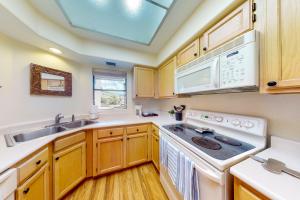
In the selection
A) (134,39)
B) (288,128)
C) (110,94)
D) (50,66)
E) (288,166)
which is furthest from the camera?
(110,94)

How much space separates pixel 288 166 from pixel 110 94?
2806 mm

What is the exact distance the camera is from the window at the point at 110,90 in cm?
266

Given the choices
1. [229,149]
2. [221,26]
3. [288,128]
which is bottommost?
[229,149]

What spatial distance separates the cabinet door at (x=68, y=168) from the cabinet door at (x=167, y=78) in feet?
5.43

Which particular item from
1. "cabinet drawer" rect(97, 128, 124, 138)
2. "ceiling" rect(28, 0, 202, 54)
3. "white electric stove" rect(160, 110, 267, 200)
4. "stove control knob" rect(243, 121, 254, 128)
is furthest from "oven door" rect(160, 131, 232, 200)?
"ceiling" rect(28, 0, 202, 54)

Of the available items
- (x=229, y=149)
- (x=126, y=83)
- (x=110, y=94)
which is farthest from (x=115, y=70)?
(x=229, y=149)

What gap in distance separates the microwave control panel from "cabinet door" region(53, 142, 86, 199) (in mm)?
1925

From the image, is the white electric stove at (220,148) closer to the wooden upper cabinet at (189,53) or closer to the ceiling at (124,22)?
the wooden upper cabinet at (189,53)

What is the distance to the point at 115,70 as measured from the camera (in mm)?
2803

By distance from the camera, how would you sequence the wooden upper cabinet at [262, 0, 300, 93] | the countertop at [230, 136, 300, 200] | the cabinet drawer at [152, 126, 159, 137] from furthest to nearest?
the cabinet drawer at [152, 126, 159, 137] → the wooden upper cabinet at [262, 0, 300, 93] → the countertop at [230, 136, 300, 200]

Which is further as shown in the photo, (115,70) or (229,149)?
(115,70)

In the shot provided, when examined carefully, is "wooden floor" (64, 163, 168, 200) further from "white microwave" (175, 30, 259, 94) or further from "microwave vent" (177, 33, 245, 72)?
Result: "microwave vent" (177, 33, 245, 72)

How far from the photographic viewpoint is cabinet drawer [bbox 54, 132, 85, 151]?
1333mm

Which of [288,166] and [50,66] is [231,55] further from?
[50,66]
